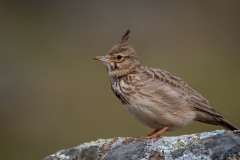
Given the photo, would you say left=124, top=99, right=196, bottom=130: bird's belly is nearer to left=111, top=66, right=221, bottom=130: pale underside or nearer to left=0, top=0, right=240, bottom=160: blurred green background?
left=111, top=66, right=221, bottom=130: pale underside

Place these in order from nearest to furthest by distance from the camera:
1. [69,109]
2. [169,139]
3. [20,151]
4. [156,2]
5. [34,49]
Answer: [169,139], [20,151], [69,109], [34,49], [156,2]

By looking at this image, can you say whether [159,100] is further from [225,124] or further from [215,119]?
[225,124]

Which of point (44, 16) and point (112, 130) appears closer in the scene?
point (112, 130)

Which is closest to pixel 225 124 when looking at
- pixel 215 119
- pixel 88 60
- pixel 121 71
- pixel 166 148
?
pixel 215 119

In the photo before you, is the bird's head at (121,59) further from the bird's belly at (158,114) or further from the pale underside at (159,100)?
the bird's belly at (158,114)

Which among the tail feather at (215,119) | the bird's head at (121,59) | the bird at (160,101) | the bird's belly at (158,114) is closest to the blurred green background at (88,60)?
the bird's head at (121,59)

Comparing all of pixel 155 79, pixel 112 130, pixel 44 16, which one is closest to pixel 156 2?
pixel 44 16

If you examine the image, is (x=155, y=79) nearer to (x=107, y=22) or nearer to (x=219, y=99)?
(x=219, y=99)
